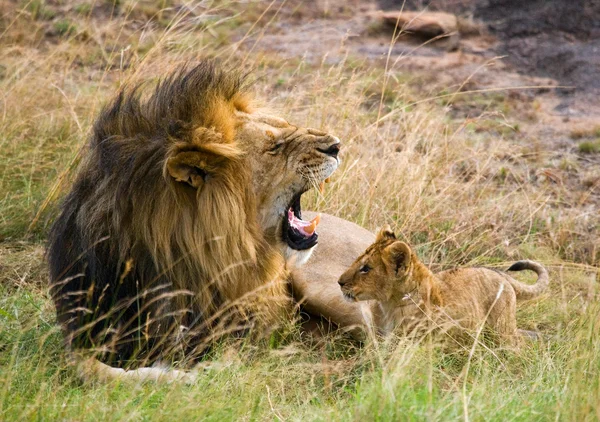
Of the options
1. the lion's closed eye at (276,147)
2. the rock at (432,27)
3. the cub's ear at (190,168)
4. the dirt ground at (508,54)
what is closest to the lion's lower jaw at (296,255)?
the lion's closed eye at (276,147)

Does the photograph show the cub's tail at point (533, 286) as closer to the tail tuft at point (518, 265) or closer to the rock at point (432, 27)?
the tail tuft at point (518, 265)

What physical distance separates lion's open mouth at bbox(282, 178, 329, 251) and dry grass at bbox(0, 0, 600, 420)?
406 millimetres

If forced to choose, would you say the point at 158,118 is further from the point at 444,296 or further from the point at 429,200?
the point at 429,200

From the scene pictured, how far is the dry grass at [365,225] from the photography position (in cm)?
336

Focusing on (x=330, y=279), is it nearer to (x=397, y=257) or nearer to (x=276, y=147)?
(x=397, y=257)

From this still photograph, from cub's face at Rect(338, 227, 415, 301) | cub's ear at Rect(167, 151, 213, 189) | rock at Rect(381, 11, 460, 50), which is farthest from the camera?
rock at Rect(381, 11, 460, 50)

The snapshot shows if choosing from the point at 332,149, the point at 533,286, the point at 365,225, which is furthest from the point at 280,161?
the point at 365,225

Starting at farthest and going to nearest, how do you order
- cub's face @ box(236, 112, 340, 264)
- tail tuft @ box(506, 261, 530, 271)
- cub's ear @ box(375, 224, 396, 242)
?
tail tuft @ box(506, 261, 530, 271)
cub's ear @ box(375, 224, 396, 242)
cub's face @ box(236, 112, 340, 264)

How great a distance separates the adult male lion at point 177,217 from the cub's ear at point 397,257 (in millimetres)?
427

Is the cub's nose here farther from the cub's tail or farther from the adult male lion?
the cub's tail

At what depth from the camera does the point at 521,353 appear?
437cm

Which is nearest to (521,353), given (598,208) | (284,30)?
(598,208)

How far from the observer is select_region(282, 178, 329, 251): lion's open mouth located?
4.14 m

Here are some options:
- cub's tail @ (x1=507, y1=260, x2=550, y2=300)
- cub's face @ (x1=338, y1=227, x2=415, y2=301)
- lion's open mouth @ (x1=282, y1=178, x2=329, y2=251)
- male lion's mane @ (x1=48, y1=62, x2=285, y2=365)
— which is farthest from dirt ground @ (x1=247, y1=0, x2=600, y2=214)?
male lion's mane @ (x1=48, y1=62, x2=285, y2=365)
